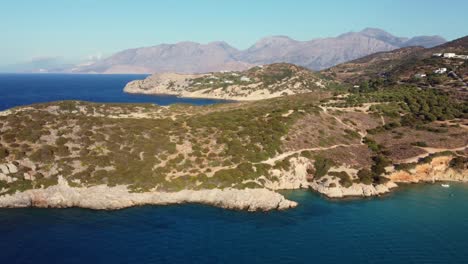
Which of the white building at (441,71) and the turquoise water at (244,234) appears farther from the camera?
the white building at (441,71)

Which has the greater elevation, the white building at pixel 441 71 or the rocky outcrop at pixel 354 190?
the white building at pixel 441 71

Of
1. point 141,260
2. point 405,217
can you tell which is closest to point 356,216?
point 405,217

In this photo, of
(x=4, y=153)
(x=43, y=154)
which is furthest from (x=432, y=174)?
(x=4, y=153)

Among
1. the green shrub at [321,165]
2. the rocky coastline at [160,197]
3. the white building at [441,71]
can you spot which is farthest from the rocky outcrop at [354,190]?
the white building at [441,71]

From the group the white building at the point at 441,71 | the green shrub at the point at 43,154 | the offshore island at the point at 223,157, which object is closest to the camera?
the offshore island at the point at 223,157

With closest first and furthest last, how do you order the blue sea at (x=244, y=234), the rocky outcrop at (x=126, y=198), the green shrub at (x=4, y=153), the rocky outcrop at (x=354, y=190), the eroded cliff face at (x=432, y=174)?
the blue sea at (x=244, y=234) < the rocky outcrop at (x=126, y=198) < the green shrub at (x=4, y=153) < the rocky outcrop at (x=354, y=190) < the eroded cliff face at (x=432, y=174)

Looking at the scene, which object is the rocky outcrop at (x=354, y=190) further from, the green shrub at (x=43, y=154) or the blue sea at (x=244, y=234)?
the green shrub at (x=43, y=154)

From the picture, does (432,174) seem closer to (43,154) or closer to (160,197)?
(160,197)
